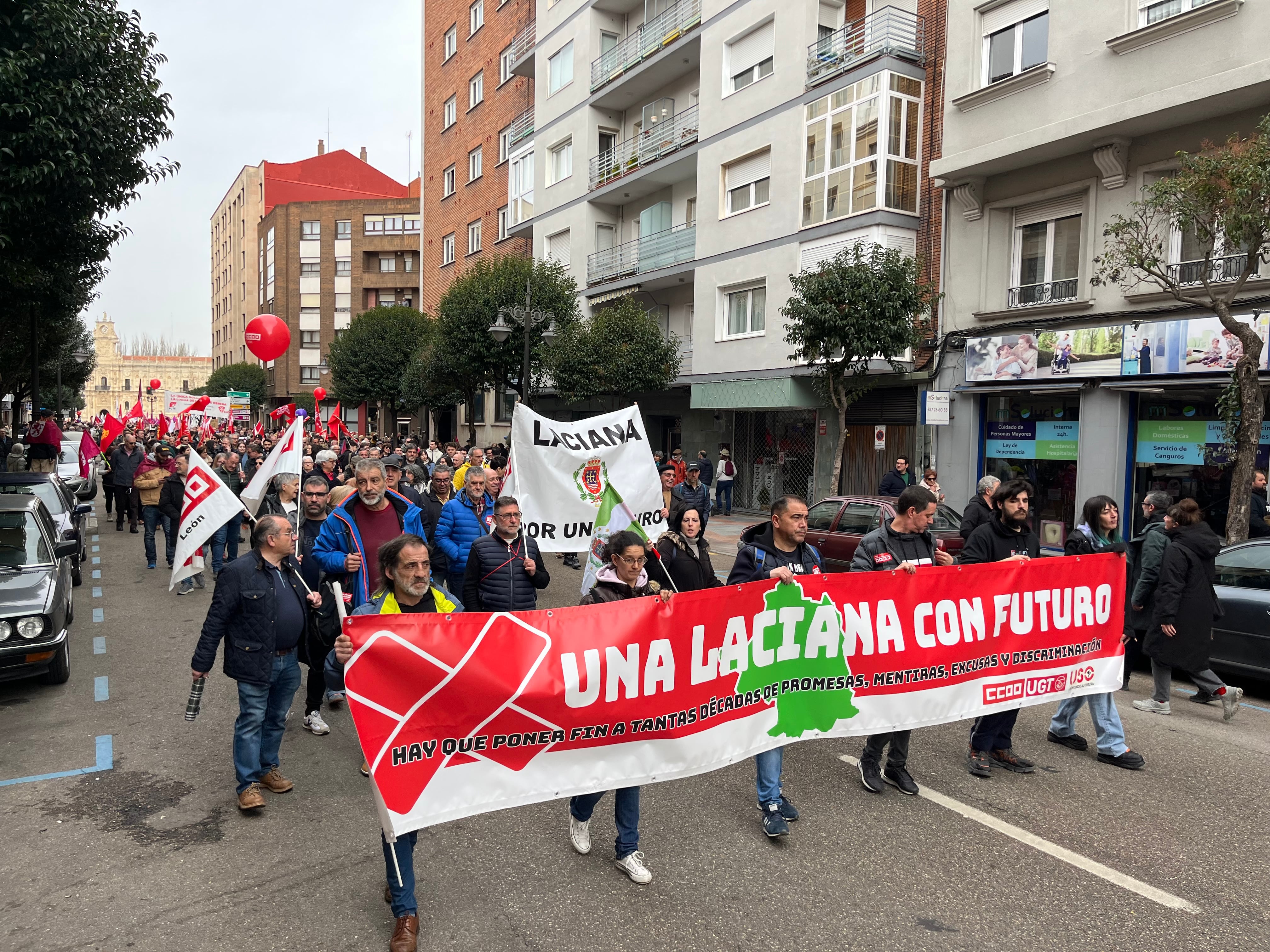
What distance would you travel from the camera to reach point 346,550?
6.16 meters

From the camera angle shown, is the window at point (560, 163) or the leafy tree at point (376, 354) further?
the leafy tree at point (376, 354)

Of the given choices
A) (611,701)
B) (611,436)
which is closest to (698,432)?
(611,436)

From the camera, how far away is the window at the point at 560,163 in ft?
97.7

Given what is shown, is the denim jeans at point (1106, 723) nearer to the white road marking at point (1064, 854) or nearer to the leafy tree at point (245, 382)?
the white road marking at point (1064, 854)

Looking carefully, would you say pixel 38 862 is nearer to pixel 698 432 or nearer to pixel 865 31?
pixel 865 31

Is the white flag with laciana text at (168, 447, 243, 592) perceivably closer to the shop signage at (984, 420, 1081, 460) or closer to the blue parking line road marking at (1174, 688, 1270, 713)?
the blue parking line road marking at (1174, 688, 1270, 713)

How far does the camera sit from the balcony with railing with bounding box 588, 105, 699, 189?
24094 mm

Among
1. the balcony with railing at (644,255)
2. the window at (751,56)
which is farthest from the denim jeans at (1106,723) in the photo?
the balcony with railing at (644,255)

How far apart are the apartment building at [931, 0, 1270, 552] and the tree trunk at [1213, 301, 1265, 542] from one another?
1.38 m

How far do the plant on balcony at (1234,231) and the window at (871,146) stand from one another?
666cm

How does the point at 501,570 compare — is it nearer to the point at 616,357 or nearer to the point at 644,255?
the point at 616,357

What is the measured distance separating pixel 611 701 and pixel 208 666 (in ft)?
7.40

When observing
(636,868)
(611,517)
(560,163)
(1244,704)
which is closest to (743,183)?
(560,163)

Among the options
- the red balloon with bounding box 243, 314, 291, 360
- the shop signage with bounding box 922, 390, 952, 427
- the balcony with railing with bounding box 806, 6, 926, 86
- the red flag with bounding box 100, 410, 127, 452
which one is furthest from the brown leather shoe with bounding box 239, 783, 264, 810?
the red flag with bounding box 100, 410, 127, 452
